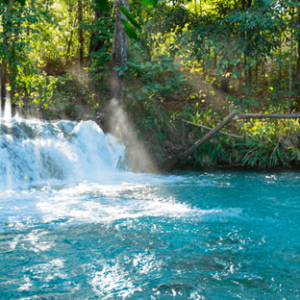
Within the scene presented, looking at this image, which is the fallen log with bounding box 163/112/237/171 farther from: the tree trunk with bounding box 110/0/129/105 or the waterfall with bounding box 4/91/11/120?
the waterfall with bounding box 4/91/11/120

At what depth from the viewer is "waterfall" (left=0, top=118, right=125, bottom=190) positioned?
7.66 meters

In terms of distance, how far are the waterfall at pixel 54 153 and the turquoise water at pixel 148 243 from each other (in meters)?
0.61

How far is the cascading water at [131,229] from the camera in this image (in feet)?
11.1

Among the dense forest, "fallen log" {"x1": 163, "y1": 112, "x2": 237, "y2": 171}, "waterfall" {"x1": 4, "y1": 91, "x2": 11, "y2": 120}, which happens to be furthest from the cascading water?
"waterfall" {"x1": 4, "y1": 91, "x2": 11, "y2": 120}

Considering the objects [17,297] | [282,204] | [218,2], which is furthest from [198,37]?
[17,297]

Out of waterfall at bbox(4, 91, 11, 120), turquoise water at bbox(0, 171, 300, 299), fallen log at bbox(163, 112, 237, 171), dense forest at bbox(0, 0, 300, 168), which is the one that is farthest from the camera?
waterfall at bbox(4, 91, 11, 120)

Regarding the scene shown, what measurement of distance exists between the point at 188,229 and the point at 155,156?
18.5 ft

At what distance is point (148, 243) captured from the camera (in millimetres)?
4387

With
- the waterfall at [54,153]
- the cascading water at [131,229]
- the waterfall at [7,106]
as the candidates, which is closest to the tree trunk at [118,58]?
the waterfall at [54,153]

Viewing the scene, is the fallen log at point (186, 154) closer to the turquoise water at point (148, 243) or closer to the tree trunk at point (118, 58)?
the turquoise water at point (148, 243)

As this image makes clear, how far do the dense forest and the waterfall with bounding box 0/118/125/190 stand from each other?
1031 millimetres

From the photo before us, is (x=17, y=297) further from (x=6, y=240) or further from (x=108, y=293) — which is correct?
(x=6, y=240)

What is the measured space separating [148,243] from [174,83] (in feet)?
23.1

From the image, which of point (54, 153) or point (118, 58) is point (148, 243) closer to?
point (54, 153)
